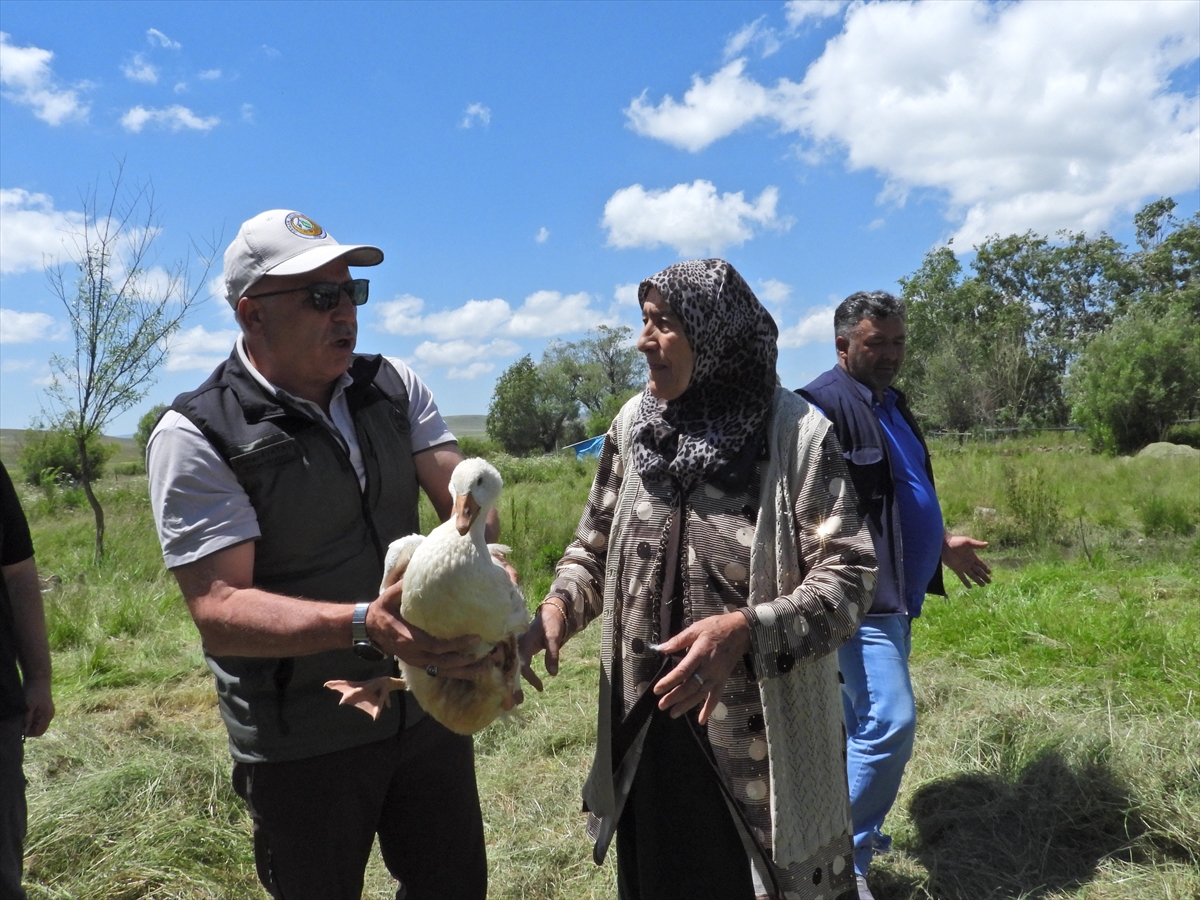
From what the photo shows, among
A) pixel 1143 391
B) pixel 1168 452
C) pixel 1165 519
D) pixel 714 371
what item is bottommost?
pixel 1165 519

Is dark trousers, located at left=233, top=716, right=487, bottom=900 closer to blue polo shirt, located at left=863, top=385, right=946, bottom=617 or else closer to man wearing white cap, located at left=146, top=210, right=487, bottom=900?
man wearing white cap, located at left=146, top=210, right=487, bottom=900

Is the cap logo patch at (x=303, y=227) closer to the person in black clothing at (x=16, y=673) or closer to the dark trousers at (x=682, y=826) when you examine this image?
the person in black clothing at (x=16, y=673)

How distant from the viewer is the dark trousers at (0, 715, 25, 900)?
247cm

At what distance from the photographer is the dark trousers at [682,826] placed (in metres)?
2.26

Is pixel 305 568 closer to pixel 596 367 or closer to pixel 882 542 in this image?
pixel 882 542

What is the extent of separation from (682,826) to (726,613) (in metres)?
0.66

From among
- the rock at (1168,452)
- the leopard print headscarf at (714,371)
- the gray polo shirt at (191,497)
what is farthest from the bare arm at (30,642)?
the rock at (1168,452)

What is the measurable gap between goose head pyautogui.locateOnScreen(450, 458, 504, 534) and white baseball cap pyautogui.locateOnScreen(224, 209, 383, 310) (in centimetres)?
69

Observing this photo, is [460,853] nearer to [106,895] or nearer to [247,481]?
[247,481]

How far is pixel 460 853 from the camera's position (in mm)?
2551

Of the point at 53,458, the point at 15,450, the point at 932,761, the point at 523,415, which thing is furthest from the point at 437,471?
the point at 523,415

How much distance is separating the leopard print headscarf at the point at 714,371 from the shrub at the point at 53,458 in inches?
1021

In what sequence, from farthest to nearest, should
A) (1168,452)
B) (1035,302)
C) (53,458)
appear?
(1035,302) → (53,458) → (1168,452)

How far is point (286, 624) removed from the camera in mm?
2006
